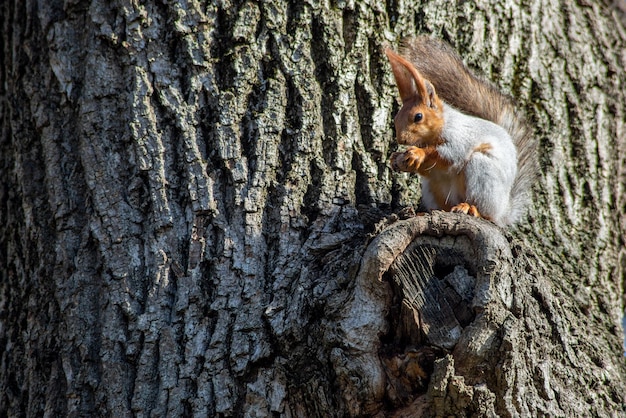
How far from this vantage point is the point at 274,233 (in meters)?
1.69

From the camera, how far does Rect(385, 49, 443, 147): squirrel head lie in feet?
6.31

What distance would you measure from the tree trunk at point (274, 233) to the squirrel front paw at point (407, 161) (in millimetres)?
49

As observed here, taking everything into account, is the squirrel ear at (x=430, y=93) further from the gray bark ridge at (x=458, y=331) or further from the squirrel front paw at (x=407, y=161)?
the gray bark ridge at (x=458, y=331)

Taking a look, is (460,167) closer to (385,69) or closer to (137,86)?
(385,69)

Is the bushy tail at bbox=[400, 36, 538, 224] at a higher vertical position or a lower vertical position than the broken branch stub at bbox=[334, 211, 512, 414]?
higher

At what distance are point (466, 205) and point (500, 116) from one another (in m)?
0.35

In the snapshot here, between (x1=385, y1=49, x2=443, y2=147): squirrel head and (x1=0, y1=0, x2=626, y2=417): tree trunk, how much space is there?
44 mm

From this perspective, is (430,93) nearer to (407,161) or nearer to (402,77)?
(402,77)

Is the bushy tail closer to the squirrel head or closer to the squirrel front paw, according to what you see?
the squirrel head

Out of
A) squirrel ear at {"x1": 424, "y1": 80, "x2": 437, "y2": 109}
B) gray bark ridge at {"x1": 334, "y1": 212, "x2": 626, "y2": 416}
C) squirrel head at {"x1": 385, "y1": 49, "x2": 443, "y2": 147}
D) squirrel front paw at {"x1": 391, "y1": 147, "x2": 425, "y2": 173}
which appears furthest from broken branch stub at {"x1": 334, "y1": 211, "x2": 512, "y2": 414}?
squirrel ear at {"x1": 424, "y1": 80, "x2": 437, "y2": 109}

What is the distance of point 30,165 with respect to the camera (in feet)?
6.25

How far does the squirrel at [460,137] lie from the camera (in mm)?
1981

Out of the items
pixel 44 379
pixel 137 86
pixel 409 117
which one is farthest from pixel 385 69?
pixel 44 379

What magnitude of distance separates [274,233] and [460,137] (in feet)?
2.37
